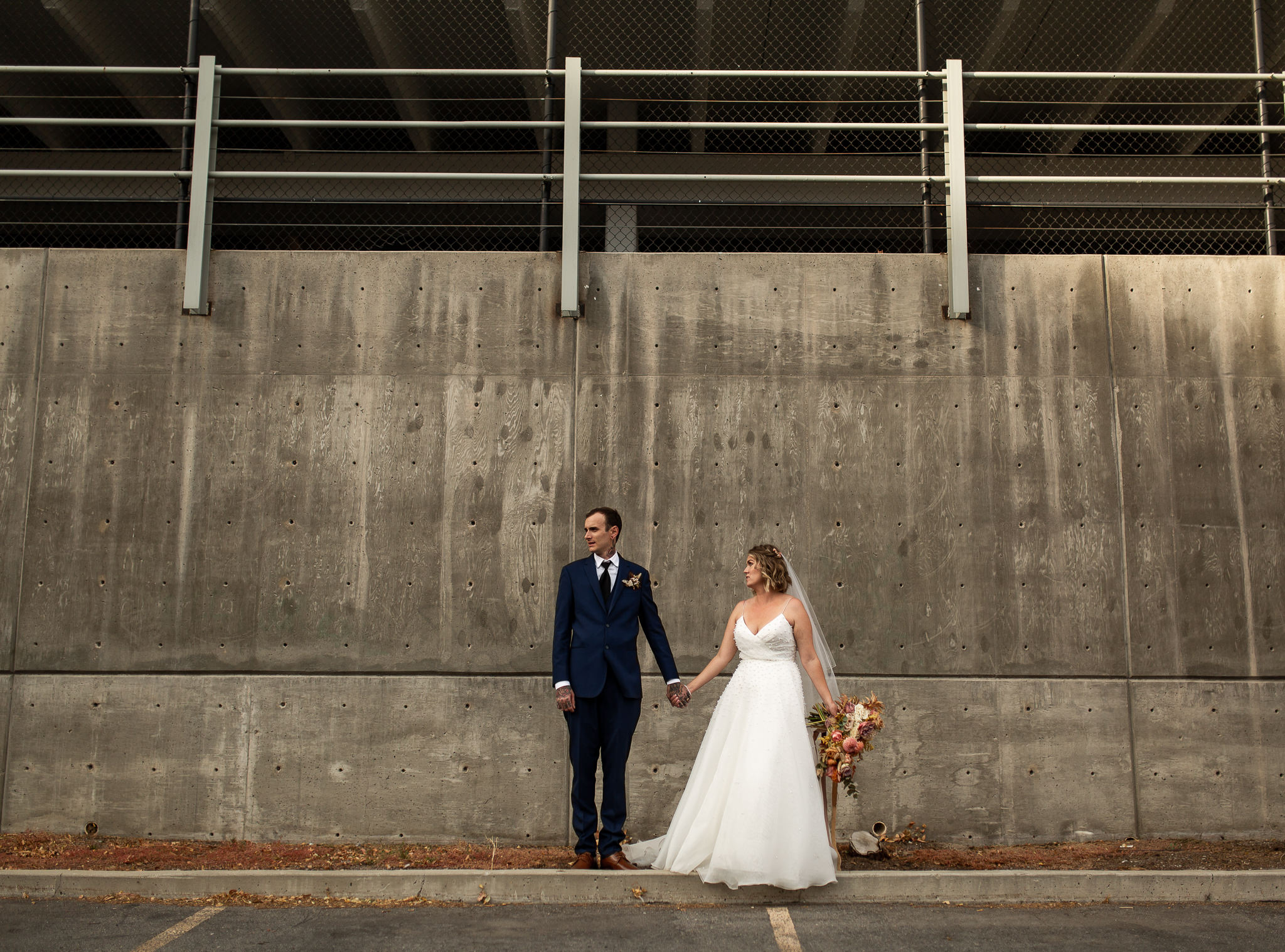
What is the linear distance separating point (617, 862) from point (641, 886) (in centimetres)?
31

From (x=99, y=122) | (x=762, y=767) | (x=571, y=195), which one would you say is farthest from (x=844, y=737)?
(x=99, y=122)

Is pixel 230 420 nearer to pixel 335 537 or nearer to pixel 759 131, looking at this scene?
pixel 335 537

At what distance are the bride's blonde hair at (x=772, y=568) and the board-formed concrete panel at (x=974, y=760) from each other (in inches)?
→ 53.8

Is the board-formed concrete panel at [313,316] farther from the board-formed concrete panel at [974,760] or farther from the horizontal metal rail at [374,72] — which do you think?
the board-formed concrete panel at [974,760]

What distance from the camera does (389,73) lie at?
7035 mm

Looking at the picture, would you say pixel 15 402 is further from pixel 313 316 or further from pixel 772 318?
pixel 772 318

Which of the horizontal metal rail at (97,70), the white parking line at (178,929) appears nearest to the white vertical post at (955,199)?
the white parking line at (178,929)

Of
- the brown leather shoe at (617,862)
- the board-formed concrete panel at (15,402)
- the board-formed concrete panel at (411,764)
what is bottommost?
the brown leather shoe at (617,862)

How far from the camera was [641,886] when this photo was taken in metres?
5.31

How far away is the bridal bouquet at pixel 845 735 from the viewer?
576cm

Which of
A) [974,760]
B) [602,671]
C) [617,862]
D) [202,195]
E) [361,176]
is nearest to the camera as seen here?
[617,862]

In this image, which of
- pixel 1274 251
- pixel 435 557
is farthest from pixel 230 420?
pixel 1274 251

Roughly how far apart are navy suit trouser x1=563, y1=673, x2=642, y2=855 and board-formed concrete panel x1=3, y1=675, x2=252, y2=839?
249 cm

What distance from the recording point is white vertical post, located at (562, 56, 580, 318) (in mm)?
7145
